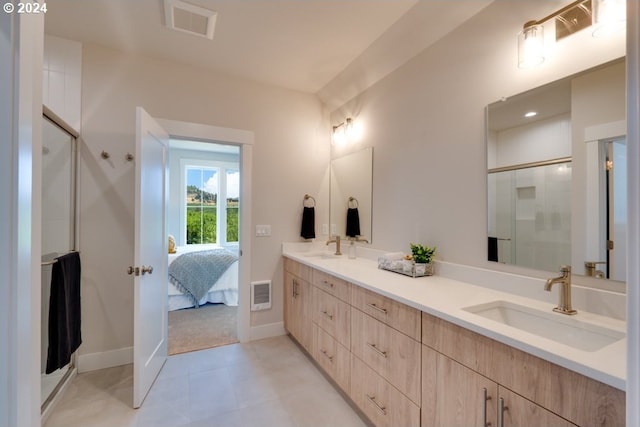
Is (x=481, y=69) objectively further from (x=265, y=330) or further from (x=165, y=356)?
(x=165, y=356)

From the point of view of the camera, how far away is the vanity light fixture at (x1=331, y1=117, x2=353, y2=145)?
2.90 metres

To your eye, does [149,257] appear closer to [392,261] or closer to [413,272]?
[392,261]

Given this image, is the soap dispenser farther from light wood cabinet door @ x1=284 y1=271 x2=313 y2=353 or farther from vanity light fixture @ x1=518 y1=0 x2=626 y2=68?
vanity light fixture @ x1=518 y1=0 x2=626 y2=68

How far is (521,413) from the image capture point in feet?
3.09

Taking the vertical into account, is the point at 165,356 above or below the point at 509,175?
below

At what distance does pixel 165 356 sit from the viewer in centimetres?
247

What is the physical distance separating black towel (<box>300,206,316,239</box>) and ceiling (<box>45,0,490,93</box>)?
141cm

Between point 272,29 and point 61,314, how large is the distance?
2467 mm

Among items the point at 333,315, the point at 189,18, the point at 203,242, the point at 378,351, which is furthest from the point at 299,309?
the point at 203,242

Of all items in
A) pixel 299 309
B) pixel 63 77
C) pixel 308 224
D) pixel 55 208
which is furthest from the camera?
pixel 308 224

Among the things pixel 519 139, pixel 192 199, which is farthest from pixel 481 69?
pixel 192 199

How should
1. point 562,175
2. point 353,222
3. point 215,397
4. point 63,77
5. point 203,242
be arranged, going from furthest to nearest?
point 203,242
point 353,222
point 63,77
point 215,397
point 562,175

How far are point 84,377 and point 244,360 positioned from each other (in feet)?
4.06

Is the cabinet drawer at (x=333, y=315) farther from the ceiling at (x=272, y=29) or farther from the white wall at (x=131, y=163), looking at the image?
the ceiling at (x=272, y=29)
